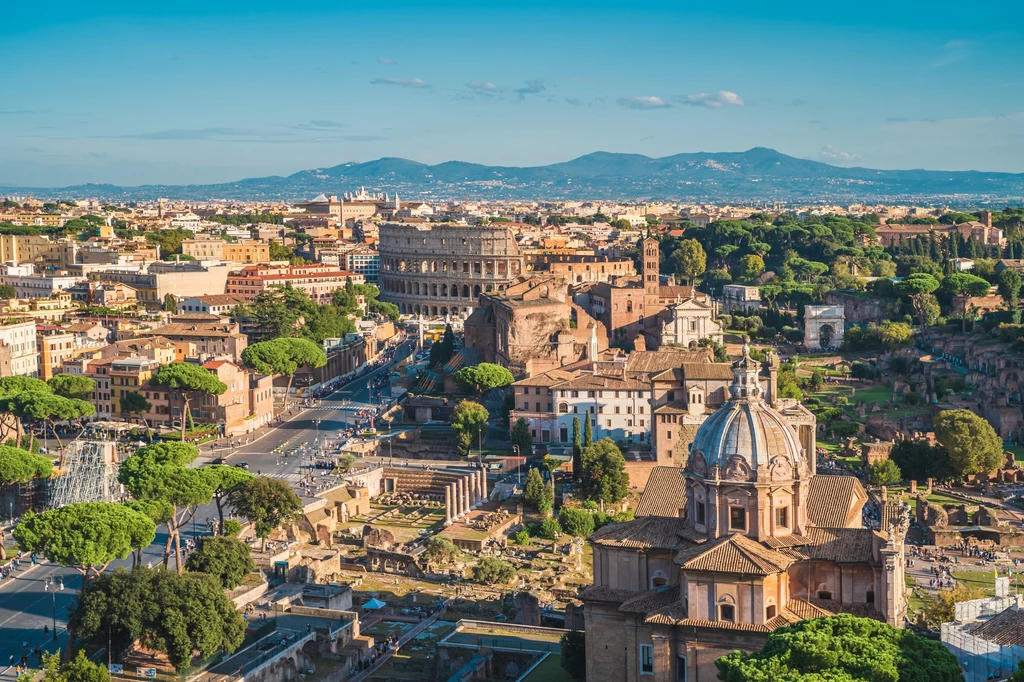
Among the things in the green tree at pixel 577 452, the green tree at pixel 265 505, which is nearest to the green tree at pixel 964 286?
the green tree at pixel 577 452

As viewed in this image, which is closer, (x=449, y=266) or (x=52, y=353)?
(x=52, y=353)

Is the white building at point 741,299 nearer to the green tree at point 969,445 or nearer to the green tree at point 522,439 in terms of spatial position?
the green tree at point 969,445

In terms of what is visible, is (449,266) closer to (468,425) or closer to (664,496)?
(468,425)

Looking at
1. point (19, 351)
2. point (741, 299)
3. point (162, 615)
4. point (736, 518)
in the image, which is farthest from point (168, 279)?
point (736, 518)

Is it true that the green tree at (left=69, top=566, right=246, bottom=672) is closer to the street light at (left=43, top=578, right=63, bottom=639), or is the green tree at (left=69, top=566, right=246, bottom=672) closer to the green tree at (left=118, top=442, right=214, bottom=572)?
the street light at (left=43, top=578, right=63, bottom=639)

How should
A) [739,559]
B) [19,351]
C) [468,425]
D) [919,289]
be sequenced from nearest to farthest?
[739,559]
[468,425]
[19,351]
[919,289]

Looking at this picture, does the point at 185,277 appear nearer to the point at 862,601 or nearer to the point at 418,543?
the point at 418,543

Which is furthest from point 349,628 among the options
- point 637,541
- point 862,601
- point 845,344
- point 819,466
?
point 845,344
